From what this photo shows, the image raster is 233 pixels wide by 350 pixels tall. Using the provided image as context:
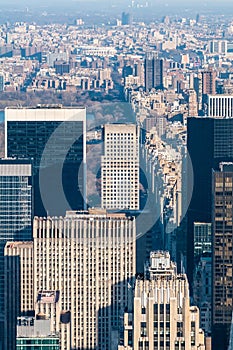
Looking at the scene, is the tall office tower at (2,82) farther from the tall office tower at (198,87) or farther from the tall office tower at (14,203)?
the tall office tower at (14,203)

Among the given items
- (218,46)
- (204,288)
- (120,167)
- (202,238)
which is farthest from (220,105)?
(218,46)

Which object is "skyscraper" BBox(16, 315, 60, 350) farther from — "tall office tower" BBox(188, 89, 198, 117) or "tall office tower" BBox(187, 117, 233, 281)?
"tall office tower" BBox(188, 89, 198, 117)

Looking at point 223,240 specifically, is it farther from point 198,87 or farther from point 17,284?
point 198,87

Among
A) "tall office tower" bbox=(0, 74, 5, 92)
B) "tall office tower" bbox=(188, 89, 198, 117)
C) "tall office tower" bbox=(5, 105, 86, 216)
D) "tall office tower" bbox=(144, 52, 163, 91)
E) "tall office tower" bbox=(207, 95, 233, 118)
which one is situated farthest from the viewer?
"tall office tower" bbox=(144, 52, 163, 91)

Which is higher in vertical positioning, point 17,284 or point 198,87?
point 198,87

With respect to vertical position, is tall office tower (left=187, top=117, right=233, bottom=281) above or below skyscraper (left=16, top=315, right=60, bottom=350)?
above

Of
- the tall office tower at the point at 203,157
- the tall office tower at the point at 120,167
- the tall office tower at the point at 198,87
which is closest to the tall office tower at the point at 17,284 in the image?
the tall office tower at the point at 203,157

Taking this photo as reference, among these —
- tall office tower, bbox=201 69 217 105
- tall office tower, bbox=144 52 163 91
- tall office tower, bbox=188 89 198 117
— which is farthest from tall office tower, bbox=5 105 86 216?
tall office tower, bbox=144 52 163 91
